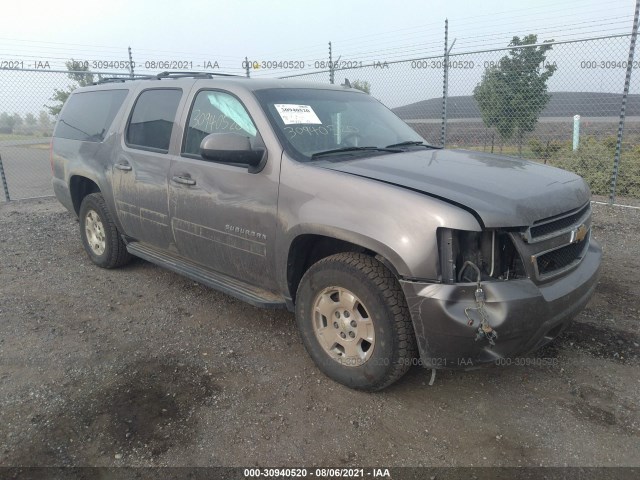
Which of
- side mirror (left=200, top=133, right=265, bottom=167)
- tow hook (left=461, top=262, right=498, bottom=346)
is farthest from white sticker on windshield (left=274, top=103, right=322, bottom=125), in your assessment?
tow hook (left=461, top=262, right=498, bottom=346)

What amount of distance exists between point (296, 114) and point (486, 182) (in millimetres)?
1406

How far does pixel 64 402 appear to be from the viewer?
2.90 meters

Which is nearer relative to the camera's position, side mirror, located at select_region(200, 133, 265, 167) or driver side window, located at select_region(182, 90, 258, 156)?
side mirror, located at select_region(200, 133, 265, 167)

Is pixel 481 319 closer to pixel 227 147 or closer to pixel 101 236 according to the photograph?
pixel 227 147

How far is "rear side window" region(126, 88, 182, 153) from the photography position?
13.0ft

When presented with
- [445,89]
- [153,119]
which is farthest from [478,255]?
[445,89]

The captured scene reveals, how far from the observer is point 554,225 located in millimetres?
2699

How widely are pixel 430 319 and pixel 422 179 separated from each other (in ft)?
2.64

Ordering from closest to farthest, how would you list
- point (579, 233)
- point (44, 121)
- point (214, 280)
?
point (579, 233) < point (214, 280) < point (44, 121)

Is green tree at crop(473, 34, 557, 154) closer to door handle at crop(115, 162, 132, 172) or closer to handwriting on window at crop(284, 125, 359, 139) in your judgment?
handwriting on window at crop(284, 125, 359, 139)

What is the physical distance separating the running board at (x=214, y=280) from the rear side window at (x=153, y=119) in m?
0.93

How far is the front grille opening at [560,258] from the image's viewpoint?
2.60m

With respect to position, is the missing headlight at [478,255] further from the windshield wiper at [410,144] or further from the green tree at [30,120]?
the green tree at [30,120]

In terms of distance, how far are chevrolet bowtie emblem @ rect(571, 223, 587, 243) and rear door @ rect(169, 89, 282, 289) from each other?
5.93ft
